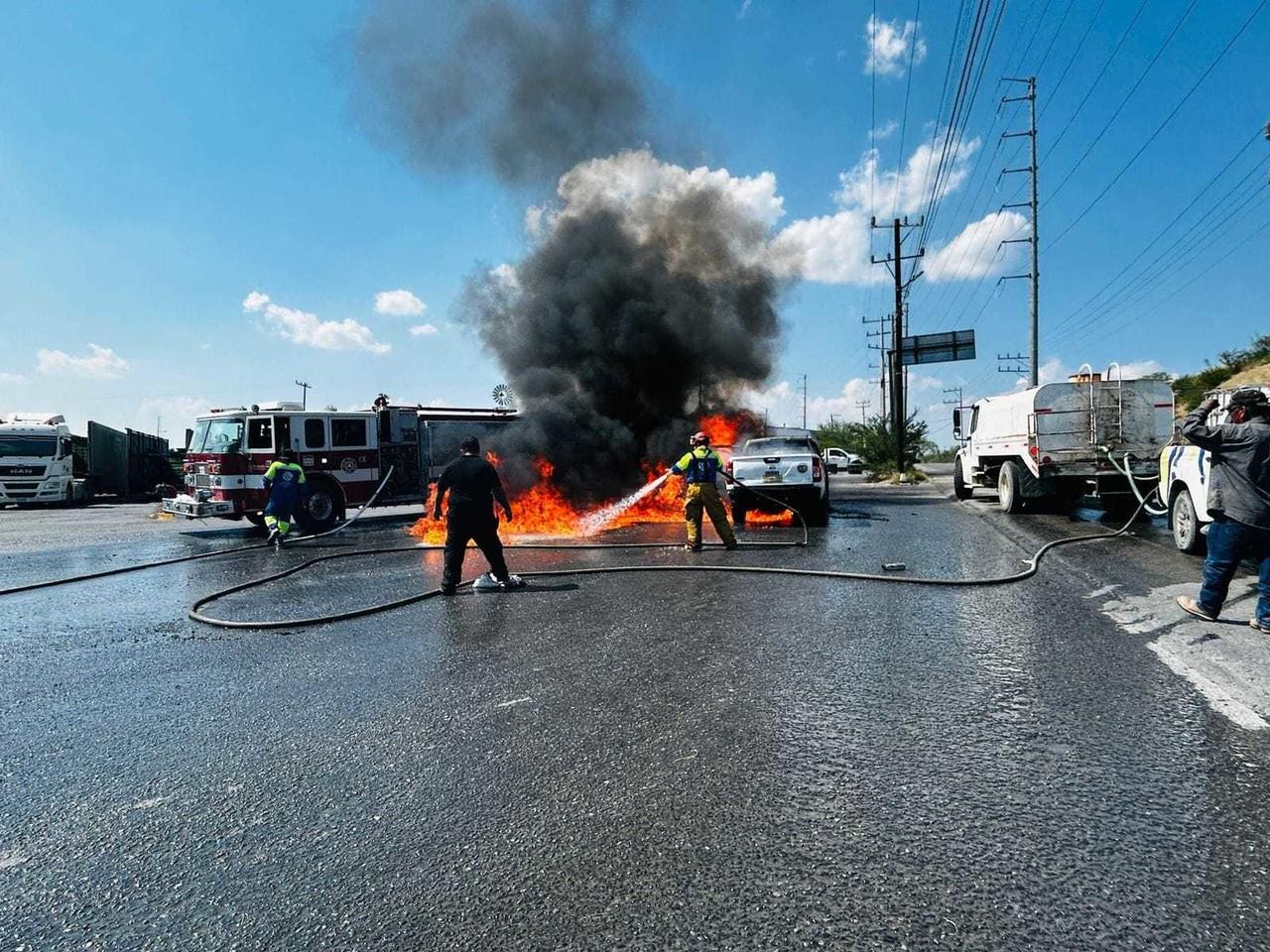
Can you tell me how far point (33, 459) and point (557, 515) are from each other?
1791 centimetres

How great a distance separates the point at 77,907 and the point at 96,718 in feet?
7.15

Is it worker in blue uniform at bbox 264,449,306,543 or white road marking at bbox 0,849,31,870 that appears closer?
white road marking at bbox 0,849,31,870

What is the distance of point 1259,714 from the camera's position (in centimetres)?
387

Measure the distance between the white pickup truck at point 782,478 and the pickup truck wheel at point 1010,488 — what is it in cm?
388

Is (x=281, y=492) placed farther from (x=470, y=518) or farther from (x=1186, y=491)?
(x=1186, y=491)

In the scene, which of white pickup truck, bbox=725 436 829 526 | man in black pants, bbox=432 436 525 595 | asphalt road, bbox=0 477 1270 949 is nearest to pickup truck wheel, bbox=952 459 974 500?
white pickup truck, bbox=725 436 829 526

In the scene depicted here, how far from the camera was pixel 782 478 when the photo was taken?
1333cm

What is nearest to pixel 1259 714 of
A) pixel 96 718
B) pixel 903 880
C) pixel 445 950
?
pixel 903 880

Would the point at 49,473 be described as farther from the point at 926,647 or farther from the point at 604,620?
the point at 926,647

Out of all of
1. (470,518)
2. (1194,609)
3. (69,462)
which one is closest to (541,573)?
(470,518)

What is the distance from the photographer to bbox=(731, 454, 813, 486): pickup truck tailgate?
1331cm

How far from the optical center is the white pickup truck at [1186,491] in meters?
8.59

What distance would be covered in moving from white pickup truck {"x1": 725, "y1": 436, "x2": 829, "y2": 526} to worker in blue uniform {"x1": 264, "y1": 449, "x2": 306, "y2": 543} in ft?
23.1

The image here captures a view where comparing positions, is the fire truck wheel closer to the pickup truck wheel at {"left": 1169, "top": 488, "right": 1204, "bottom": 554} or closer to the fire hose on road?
the fire hose on road
